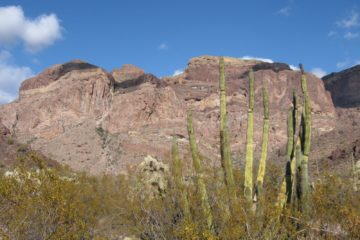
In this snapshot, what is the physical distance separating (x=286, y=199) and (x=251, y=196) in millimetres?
1224

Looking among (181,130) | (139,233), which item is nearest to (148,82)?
(181,130)

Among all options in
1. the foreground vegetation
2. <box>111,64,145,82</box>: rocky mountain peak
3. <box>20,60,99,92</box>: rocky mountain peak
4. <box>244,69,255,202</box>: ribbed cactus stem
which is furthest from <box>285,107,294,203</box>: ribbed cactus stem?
<box>111,64,145,82</box>: rocky mountain peak

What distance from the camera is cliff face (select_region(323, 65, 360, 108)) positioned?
384 feet

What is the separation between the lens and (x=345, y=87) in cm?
12088

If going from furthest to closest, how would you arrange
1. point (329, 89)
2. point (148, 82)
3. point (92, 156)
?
point (329, 89), point (148, 82), point (92, 156)

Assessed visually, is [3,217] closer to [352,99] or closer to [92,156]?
[92,156]

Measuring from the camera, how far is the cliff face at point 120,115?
72.9 m

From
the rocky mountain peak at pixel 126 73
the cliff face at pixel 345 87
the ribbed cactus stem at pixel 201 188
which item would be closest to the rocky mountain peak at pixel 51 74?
the rocky mountain peak at pixel 126 73

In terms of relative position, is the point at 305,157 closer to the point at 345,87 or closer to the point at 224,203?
the point at 224,203

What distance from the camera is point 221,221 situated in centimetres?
1269

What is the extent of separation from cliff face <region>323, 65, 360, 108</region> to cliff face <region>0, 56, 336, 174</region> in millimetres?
8138

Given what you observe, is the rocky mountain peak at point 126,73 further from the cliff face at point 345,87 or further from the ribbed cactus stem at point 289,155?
the ribbed cactus stem at point 289,155

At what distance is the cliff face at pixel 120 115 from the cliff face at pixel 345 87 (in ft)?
26.7

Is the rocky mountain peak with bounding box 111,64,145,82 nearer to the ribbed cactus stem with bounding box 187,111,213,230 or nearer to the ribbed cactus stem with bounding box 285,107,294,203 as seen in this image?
the ribbed cactus stem with bounding box 187,111,213,230
